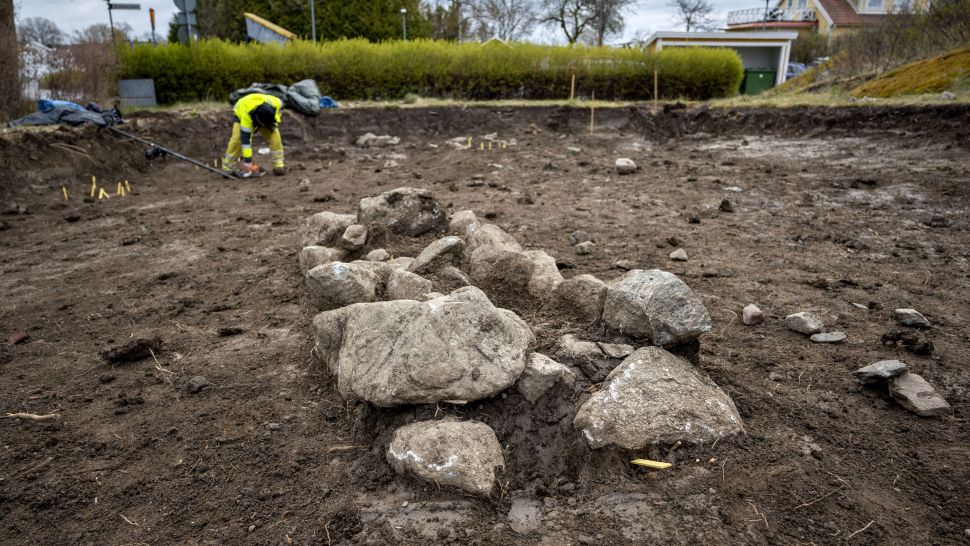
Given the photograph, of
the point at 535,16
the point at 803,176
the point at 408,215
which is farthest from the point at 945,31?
the point at 535,16

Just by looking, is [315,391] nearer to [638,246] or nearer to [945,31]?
[638,246]

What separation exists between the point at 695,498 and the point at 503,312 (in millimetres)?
1226

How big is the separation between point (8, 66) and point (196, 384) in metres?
9.61

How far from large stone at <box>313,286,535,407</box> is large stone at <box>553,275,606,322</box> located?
18.2 inches

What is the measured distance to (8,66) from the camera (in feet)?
30.6

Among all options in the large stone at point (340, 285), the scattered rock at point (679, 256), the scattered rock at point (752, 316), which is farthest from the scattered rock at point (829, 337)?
the large stone at point (340, 285)

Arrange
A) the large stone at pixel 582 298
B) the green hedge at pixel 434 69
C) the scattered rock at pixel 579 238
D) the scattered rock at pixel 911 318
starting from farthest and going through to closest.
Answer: the green hedge at pixel 434 69
the scattered rock at pixel 579 238
the scattered rock at pixel 911 318
the large stone at pixel 582 298

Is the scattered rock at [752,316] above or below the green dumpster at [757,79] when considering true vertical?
below

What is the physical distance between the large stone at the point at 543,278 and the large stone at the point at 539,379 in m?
0.85

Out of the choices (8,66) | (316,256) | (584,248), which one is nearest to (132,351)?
(316,256)

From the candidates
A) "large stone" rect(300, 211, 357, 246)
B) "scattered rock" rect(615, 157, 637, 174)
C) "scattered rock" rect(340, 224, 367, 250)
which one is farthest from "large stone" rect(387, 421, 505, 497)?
"scattered rock" rect(615, 157, 637, 174)

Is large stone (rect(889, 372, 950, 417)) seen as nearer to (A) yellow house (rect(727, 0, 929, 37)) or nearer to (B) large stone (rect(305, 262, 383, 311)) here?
(B) large stone (rect(305, 262, 383, 311))

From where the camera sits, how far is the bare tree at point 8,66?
924cm

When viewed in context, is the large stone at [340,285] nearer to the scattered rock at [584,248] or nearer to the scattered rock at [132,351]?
the scattered rock at [132,351]
